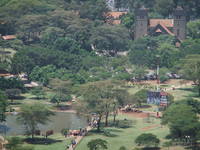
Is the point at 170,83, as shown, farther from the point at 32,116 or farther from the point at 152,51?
the point at 32,116

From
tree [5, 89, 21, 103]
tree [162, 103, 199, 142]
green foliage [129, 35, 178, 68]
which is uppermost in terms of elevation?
green foliage [129, 35, 178, 68]

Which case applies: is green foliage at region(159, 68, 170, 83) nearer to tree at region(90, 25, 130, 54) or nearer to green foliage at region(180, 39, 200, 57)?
green foliage at region(180, 39, 200, 57)

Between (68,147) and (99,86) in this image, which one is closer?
(68,147)

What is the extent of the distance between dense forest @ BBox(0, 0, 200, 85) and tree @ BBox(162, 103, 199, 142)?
30477 millimetres

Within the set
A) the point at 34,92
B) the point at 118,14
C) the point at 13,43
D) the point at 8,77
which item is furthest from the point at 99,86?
the point at 118,14

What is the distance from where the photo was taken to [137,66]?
12306 centimetres

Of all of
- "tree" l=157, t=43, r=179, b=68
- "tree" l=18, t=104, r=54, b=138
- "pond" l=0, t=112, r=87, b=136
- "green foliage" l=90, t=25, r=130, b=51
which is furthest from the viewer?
"green foliage" l=90, t=25, r=130, b=51

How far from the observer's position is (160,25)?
14612 centimetres

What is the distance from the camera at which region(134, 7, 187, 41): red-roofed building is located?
477ft

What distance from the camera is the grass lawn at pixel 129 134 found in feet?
257

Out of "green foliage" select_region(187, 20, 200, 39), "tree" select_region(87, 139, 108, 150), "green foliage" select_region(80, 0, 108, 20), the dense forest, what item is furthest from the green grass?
"green foliage" select_region(80, 0, 108, 20)

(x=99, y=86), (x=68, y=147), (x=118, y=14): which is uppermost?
(x=118, y=14)

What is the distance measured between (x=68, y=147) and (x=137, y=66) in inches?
1867

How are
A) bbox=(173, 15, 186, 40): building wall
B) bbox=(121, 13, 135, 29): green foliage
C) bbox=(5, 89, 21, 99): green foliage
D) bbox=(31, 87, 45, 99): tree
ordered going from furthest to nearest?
bbox=(121, 13, 135, 29): green foliage, bbox=(173, 15, 186, 40): building wall, bbox=(31, 87, 45, 99): tree, bbox=(5, 89, 21, 99): green foliage
